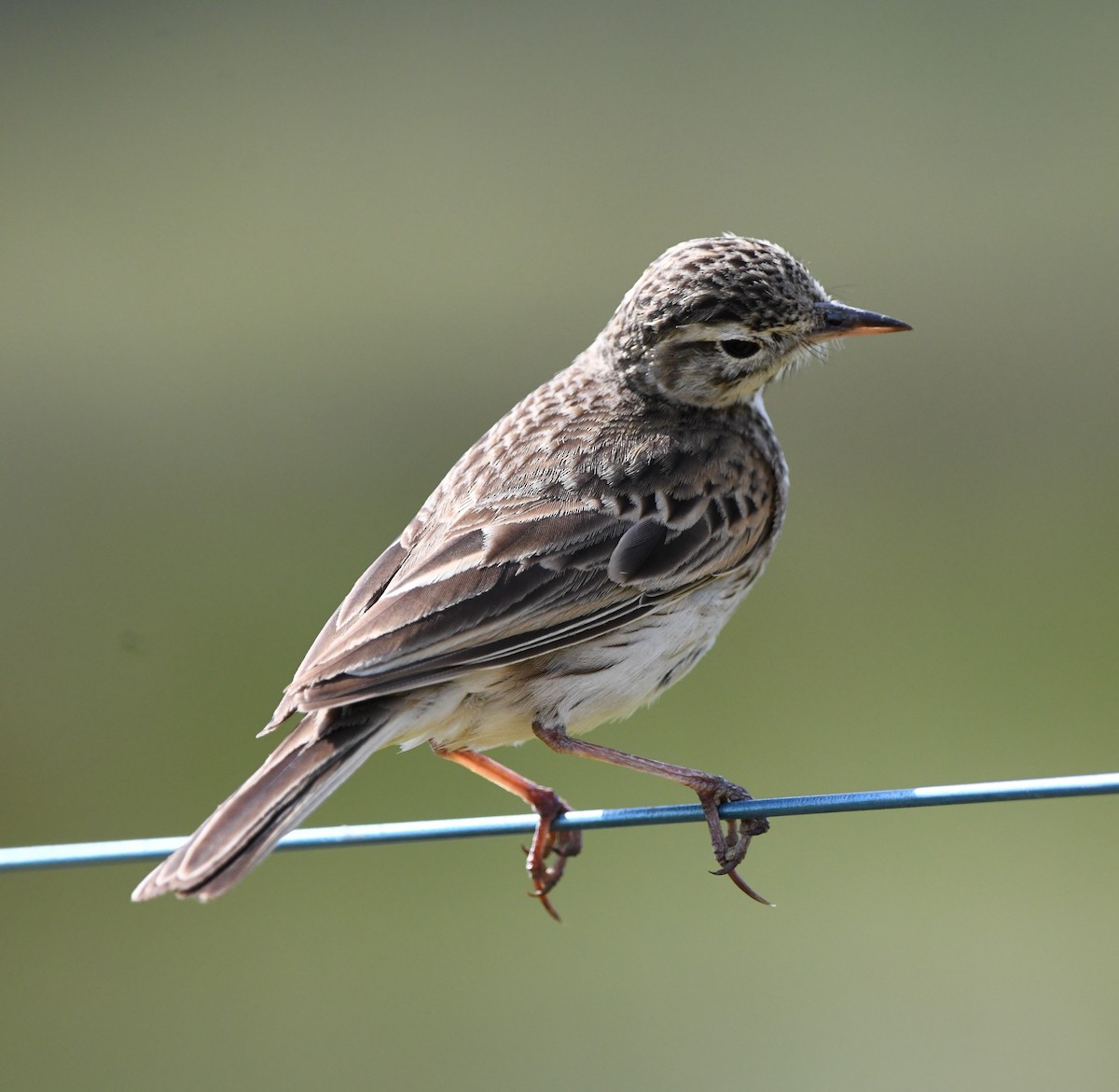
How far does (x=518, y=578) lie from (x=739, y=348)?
136 centimetres

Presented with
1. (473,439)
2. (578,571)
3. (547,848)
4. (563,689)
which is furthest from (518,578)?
(473,439)

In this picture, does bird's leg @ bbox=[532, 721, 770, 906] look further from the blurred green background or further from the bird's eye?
the blurred green background

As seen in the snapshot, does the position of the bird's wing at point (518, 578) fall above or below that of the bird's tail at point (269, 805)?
above

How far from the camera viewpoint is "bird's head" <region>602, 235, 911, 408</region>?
251 inches

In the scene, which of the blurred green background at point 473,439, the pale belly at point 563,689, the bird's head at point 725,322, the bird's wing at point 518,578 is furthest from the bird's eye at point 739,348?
the blurred green background at point 473,439

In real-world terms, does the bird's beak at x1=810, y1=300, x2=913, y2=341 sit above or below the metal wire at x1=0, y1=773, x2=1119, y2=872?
above

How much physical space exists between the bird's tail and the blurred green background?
18.3 feet

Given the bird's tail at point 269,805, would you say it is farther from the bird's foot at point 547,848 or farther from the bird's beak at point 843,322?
the bird's beak at point 843,322

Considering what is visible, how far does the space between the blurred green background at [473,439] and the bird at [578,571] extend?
4093 millimetres

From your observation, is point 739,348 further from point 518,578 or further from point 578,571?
point 518,578

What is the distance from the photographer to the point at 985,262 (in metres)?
17.2

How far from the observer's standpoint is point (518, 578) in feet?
18.4

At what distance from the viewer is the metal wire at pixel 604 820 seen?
14.6ft

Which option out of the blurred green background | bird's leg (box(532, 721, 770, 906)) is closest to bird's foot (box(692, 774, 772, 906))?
bird's leg (box(532, 721, 770, 906))
